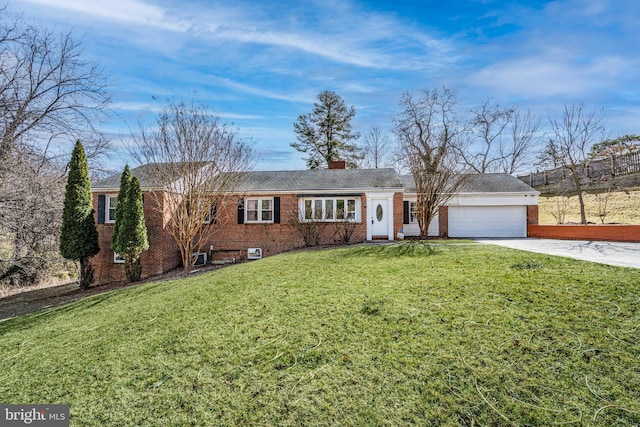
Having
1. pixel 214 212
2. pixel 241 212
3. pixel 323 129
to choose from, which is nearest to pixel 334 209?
pixel 241 212

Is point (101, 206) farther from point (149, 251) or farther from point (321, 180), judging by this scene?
point (321, 180)

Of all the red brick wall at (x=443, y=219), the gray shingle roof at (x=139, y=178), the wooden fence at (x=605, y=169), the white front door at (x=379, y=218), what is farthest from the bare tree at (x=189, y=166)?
the wooden fence at (x=605, y=169)

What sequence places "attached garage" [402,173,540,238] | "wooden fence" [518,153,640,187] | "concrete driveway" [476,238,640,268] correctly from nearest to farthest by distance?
1. "concrete driveway" [476,238,640,268]
2. "attached garage" [402,173,540,238]
3. "wooden fence" [518,153,640,187]

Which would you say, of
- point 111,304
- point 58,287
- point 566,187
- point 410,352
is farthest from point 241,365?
point 566,187

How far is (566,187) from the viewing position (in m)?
Answer: 23.3

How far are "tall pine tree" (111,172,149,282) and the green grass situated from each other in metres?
7.26

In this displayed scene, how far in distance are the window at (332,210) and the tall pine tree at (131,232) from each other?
7.36 meters

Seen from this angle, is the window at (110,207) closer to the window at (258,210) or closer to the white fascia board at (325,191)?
the white fascia board at (325,191)

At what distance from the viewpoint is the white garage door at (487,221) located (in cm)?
1864

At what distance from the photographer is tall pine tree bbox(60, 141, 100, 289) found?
14117 mm

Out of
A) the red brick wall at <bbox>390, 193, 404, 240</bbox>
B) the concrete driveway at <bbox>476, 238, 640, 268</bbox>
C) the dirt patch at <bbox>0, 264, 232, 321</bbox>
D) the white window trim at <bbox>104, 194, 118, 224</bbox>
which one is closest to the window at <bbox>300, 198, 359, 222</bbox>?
the red brick wall at <bbox>390, 193, 404, 240</bbox>

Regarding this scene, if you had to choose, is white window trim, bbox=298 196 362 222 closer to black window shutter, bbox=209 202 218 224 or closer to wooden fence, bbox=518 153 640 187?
black window shutter, bbox=209 202 218 224

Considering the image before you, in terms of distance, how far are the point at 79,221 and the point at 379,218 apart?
13.6 metres

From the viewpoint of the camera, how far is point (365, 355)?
4012mm
